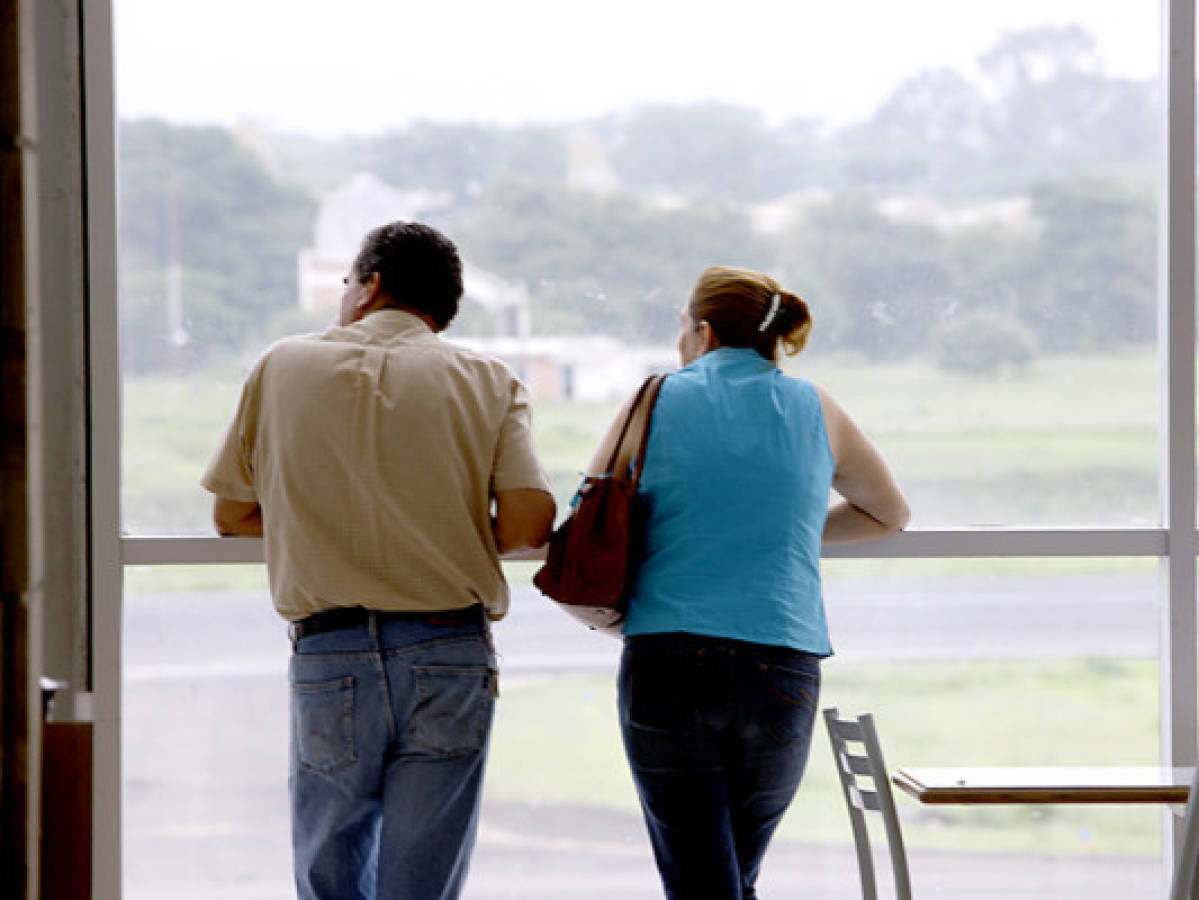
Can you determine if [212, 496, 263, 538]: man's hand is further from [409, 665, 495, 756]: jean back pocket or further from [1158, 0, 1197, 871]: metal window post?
[1158, 0, 1197, 871]: metal window post

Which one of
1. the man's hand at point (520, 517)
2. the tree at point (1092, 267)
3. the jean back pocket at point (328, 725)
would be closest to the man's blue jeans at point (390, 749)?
the jean back pocket at point (328, 725)

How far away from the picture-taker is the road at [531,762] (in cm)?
311

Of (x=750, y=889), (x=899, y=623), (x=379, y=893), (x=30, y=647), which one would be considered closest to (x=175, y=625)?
(x=379, y=893)

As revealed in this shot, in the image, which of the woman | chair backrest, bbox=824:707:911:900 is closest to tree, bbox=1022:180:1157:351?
the woman

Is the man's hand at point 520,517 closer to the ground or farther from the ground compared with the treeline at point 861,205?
closer to the ground

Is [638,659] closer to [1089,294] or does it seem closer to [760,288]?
[760,288]

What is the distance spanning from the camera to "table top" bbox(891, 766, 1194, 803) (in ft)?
8.42

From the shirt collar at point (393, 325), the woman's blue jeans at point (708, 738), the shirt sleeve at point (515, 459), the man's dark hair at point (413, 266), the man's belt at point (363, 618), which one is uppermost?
the man's dark hair at point (413, 266)

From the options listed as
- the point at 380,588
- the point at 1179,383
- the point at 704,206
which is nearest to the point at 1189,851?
the point at 1179,383

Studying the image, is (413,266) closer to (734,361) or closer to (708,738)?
(734,361)

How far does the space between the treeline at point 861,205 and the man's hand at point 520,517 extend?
738mm

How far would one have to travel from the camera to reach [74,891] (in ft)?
9.68

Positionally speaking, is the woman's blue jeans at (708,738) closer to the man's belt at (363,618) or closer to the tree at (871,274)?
the man's belt at (363,618)

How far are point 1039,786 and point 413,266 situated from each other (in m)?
1.42
